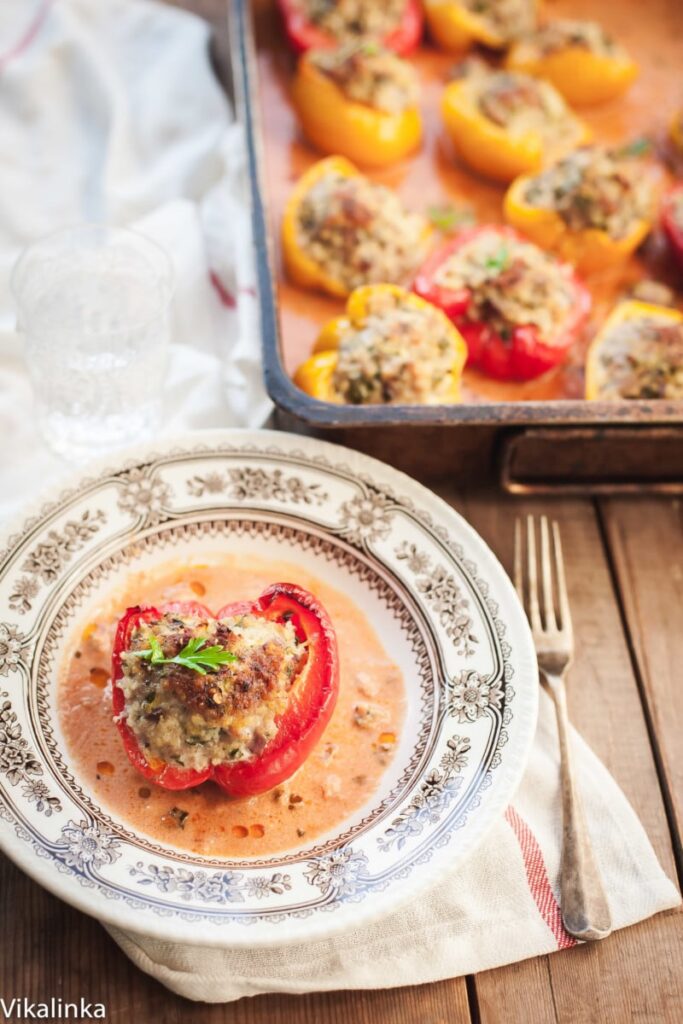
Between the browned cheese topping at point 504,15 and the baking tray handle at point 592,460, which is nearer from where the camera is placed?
the baking tray handle at point 592,460

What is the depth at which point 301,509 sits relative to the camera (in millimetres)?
2482

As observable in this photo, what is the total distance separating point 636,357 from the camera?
2945 millimetres

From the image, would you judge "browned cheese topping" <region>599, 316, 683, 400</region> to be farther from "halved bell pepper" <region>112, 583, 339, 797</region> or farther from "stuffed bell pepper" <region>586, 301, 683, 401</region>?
"halved bell pepper" <region>112, 583, 339, 797</region>

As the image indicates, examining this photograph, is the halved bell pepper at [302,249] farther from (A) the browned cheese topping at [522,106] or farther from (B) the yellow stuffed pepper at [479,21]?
(B) the yellow stuffed pepper at [479,21]

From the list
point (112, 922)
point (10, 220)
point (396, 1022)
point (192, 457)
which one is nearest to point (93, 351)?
point (192, 457)

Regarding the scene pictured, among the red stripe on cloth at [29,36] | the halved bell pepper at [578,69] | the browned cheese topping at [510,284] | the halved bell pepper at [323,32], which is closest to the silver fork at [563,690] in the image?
the browned cheese topping at [510,284]

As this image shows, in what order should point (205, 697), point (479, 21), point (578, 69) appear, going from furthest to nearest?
point (479, 21)
point (578, 69)
point (205, 697)

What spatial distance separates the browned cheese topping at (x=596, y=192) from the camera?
333 cm

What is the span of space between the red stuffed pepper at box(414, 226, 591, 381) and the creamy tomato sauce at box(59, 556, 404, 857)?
101cm

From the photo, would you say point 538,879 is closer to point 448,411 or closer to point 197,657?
point 197,657

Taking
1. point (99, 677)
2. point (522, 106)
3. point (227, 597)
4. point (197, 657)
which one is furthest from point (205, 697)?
point (522, 106)

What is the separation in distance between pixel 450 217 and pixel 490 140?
31 cm

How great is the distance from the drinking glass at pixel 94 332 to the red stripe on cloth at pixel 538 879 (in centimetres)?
143

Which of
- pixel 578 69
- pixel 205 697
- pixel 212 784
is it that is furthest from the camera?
pixel 578 69
